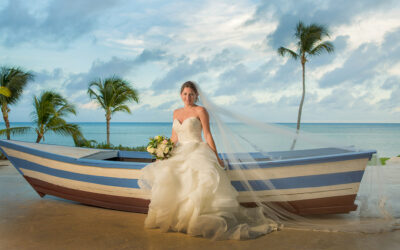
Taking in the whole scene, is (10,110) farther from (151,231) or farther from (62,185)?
(151,231)

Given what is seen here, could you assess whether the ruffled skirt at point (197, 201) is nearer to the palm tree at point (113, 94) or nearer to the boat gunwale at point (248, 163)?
the boat gunwale at point (248, 163)

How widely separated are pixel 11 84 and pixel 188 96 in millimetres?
8743

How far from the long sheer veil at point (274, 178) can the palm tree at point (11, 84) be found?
28.6 ft

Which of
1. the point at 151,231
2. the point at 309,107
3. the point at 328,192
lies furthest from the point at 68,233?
the point at 309,107

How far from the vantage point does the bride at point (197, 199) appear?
3527mm

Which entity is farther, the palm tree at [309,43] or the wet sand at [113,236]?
the palm tree at [309,43]

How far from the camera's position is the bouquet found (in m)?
4.02

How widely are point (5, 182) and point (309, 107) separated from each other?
132 feet

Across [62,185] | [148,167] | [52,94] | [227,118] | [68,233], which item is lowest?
[68,233]

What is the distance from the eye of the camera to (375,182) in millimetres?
3953

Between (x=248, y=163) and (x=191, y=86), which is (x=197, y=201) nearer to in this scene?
(x=248, y=163)

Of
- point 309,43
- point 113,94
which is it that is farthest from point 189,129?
point 309,43

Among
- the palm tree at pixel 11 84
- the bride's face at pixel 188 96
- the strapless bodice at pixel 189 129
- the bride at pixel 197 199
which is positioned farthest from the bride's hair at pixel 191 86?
the palm tree at pixel 11 84

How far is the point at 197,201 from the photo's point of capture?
354 centimetres
